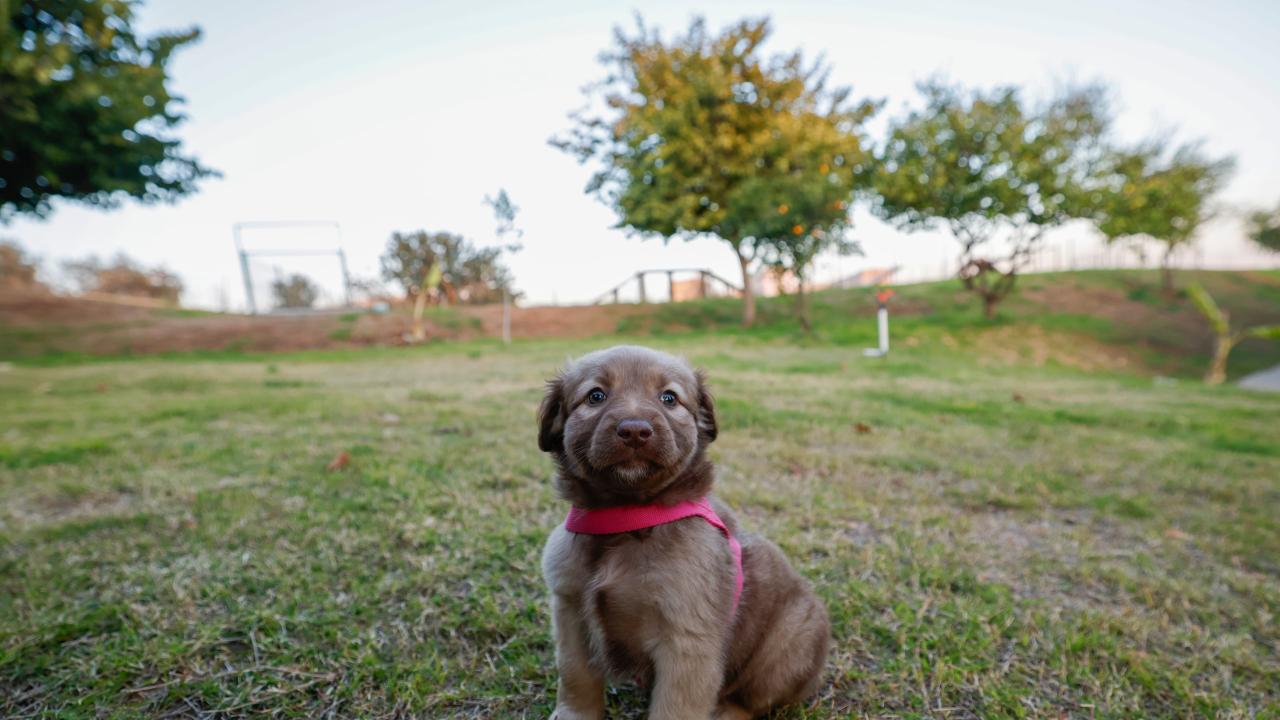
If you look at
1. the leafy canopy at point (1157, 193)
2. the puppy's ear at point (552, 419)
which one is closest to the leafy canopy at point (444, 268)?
the puppy's ear at point (552, 419)

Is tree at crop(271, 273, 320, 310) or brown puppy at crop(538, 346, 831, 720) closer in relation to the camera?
brown puppy at crop(538, 346, 831, 720)

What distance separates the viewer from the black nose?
6.13 ft

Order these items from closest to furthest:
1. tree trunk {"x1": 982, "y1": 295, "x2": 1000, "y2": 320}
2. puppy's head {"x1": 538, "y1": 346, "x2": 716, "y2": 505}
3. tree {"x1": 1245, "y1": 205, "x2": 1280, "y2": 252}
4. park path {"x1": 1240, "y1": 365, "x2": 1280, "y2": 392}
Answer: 1. puppy's head {"x1": 538, "y1": 346, "x2": 716, "y2": 505}
2. park path {"x1": 1240, "y1": 365, "x2": 1280, "y2": 392}
3. tree trunk {"x1": 982, "y1": 295, "x2": 1000, "y2": 320}
4. tree {"x1": 1245, "y1": 205, "x2": 1280, "y2": 252}

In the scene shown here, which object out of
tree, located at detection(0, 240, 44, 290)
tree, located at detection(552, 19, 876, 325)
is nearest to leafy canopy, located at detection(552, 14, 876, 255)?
tree, located at detection(552, 19, 876, 325)

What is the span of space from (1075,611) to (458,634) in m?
2.97

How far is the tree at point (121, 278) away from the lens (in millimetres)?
38531

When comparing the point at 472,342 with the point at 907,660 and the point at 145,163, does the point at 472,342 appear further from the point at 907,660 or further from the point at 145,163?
the point at 907,660

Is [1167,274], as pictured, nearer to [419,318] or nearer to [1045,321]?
[1045,321]

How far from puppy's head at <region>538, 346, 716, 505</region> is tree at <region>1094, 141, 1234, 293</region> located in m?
26.2

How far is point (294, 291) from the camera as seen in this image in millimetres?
27938

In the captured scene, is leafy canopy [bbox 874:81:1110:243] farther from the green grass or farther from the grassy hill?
the green grass

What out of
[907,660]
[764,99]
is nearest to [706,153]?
[764,99]

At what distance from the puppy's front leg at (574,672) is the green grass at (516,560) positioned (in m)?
0.19

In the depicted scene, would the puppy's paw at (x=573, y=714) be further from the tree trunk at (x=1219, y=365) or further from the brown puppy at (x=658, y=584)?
the tree trunk at (x=1219, y=365)
